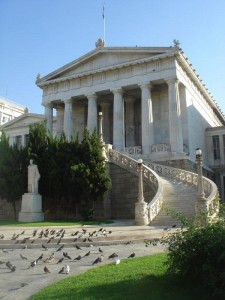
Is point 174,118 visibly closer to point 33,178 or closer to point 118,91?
point 118,91

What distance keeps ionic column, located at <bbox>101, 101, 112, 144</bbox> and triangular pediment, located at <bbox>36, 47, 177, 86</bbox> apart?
496cm

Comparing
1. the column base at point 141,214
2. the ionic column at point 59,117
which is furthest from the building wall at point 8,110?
the column base at point 141,214

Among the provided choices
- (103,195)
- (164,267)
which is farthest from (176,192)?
(164,267)

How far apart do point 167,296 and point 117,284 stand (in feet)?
3.78

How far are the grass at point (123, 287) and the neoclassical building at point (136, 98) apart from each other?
28.3 m

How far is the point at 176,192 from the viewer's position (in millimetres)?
24406

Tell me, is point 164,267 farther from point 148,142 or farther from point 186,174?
point 148,142

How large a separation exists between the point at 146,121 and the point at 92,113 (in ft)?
23.0

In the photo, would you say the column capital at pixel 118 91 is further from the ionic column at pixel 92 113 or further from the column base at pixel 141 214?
the column base at pixel 141 214

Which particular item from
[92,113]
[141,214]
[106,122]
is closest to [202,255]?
[141,214]

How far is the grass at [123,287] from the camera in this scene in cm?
582

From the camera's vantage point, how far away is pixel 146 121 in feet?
124

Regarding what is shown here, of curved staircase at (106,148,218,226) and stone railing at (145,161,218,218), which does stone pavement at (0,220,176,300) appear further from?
stone railing at (145,161,218,218)

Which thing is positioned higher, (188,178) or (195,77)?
(195,77)
